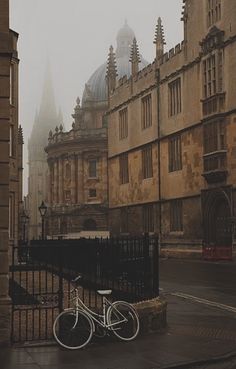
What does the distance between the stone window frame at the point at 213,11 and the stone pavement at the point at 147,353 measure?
27792 mm

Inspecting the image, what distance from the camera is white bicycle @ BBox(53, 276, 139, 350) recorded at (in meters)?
9.91

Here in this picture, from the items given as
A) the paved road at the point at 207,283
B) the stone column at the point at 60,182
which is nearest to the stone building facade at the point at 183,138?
the paved road at the point at 207,283

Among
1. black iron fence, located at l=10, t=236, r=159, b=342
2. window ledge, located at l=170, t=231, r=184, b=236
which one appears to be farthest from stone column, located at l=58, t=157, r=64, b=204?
black iron fence, located at l=10, t=236, r=159, b=342

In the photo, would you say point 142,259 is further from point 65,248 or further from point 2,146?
point 2,146

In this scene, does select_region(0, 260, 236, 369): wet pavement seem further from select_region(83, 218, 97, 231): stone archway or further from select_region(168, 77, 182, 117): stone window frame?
select_region(83, 218, 97, 231): stone archway

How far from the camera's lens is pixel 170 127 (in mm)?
41625

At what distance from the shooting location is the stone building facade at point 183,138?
3478cm

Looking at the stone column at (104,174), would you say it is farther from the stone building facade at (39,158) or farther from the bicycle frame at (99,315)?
the bicycle frame at (99,315)

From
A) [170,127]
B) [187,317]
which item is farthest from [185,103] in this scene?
[187,317]

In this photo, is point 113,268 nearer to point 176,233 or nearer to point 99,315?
point 99,315

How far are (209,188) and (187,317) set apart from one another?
75.8ft

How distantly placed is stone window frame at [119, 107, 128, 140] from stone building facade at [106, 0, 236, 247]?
0.09 m

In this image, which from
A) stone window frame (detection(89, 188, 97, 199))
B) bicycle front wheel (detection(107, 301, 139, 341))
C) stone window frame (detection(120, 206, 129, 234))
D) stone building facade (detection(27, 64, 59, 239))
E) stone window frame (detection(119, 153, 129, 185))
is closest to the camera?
bicycle front wheel (detection(107, 301, 139, 341))

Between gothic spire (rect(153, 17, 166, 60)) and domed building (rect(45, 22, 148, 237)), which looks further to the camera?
domed building (rect(45, 22, 148, 237))
